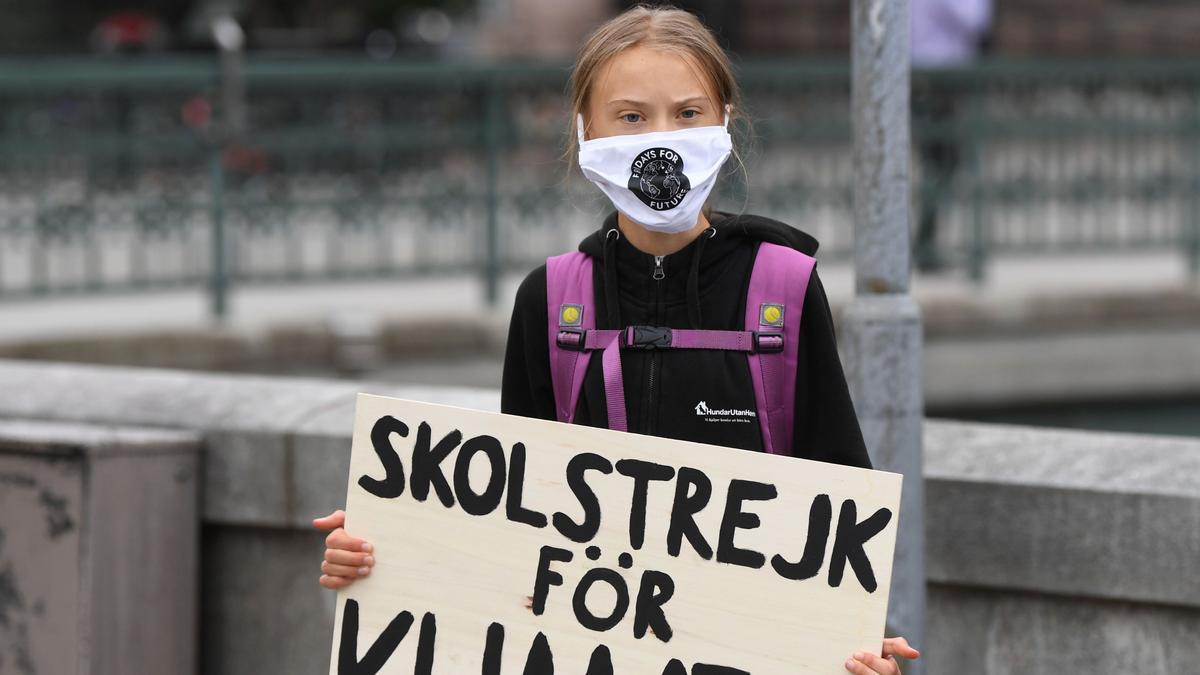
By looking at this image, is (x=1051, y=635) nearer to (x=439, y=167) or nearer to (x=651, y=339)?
(x=651, y=339)

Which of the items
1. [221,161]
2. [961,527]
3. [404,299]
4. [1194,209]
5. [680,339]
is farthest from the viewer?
[1194,209]

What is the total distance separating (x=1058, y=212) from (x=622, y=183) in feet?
28.1

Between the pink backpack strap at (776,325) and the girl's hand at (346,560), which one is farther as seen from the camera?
the girl's hand at (346,560)

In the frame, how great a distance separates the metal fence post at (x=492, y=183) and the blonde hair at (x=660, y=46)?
6.96m

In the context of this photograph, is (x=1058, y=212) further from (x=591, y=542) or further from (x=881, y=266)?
(x=591, y=542)

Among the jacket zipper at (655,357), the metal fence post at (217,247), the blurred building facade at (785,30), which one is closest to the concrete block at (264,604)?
the jacket zipper at (655,357)

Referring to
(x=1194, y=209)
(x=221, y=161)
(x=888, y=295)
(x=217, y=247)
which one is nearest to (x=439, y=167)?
(x=221, y=161)

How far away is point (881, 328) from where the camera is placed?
3686 mm

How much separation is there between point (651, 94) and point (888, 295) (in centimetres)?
99

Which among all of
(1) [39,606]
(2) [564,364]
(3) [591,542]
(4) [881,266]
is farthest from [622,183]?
(1) [39,606]

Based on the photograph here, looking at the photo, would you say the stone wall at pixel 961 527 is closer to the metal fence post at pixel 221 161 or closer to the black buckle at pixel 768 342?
the black buckle at pixel 768 342

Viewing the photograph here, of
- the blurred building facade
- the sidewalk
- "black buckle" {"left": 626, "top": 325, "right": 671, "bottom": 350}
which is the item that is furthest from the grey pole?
the blurred building facade

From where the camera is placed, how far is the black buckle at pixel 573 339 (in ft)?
9.71

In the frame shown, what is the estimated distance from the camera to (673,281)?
2.98 metres
